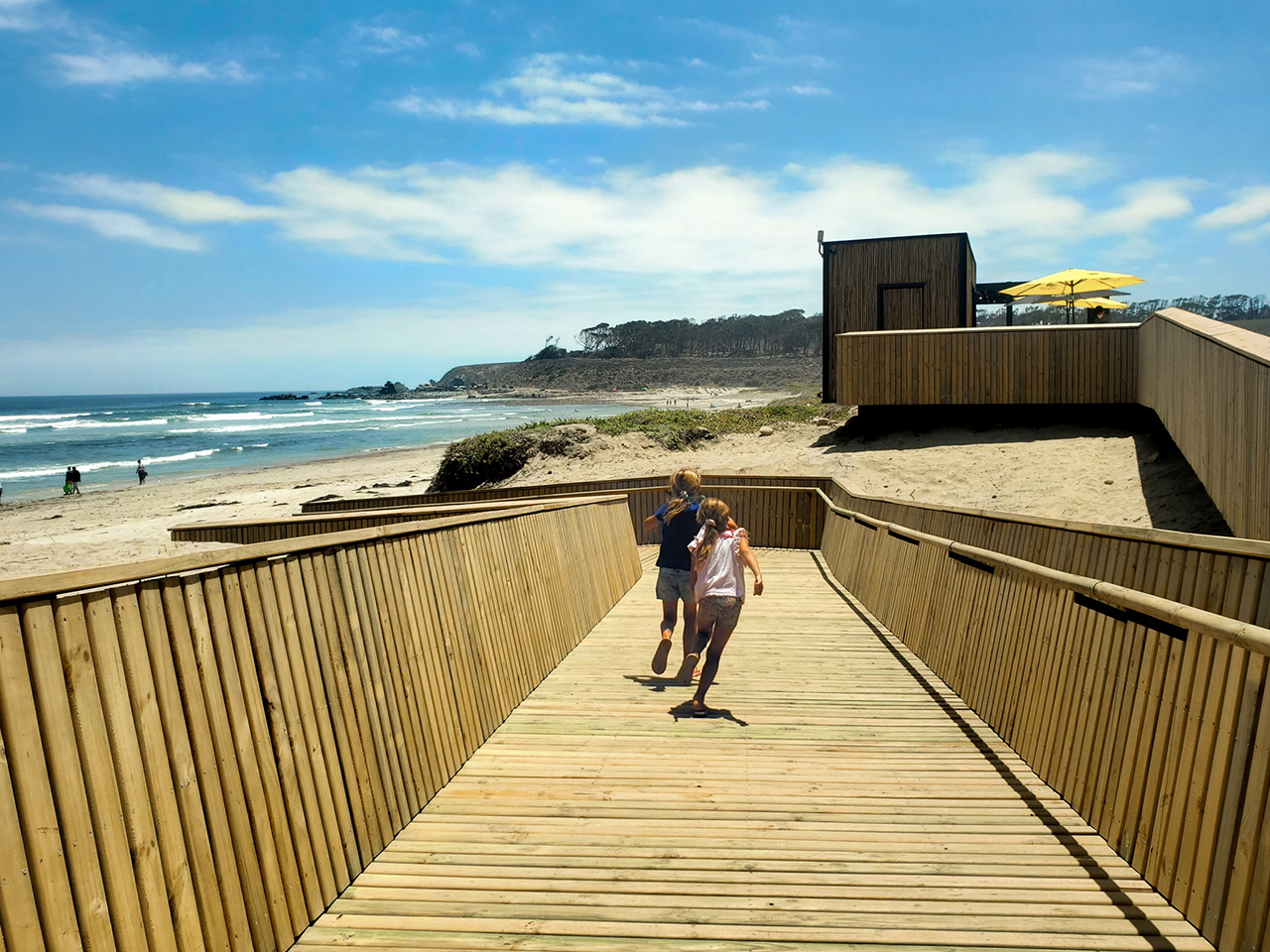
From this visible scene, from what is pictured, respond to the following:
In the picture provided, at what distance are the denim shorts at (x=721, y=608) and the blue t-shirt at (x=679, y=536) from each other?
3.20ft

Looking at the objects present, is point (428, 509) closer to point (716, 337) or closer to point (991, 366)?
point (991, 366)

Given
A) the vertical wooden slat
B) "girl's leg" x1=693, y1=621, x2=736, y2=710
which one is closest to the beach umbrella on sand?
"girl's leg" x1=693, y1=621, x2=736, y2=710

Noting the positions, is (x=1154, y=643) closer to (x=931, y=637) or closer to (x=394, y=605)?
(x=394, y=605)

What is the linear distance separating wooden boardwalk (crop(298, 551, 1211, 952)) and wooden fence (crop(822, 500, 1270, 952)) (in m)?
0.17

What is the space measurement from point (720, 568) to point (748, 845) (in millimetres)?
2708

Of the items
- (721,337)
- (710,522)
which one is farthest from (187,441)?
(721,337)

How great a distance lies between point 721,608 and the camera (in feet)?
21.4

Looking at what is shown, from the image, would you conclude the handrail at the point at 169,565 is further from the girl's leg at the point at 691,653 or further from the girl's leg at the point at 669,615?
the girl's leg at the point at 669,615

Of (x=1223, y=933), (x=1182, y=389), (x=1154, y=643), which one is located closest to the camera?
(x=1223, y=933)

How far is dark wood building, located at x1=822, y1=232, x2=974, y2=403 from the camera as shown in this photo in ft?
90.8

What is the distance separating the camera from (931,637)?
771cm

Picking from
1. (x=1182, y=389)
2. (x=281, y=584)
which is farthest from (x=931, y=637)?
(x=1182, y=389)

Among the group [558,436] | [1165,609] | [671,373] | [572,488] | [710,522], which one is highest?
[1165,609]

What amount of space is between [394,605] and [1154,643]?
340cm
